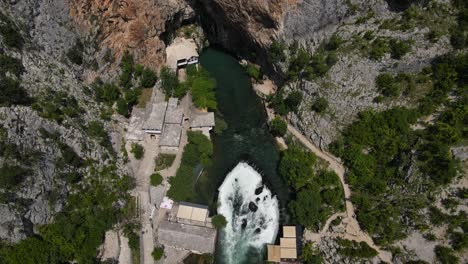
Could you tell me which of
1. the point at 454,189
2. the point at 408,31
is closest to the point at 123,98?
the point at 408,31

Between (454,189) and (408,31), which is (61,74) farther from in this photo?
(454,189)

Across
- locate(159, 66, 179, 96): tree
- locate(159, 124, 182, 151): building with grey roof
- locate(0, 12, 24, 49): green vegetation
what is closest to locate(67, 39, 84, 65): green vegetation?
locate(0, 12, 24, 49): green vegetation

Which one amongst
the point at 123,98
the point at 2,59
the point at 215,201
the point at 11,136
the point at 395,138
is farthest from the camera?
the point at 123,98

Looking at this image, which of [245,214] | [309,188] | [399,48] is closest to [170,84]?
[245,214]

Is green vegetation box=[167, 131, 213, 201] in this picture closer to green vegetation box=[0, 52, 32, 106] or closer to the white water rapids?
the white water rapids

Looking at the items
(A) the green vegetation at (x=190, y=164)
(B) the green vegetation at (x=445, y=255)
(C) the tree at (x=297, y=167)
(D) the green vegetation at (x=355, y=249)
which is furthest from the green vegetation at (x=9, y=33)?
(B) the green vegetation at (x=445, y=255)

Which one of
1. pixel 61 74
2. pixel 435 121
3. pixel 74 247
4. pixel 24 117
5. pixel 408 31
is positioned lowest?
pixel 74 247

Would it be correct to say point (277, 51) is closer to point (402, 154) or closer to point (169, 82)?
point (169, 82)
